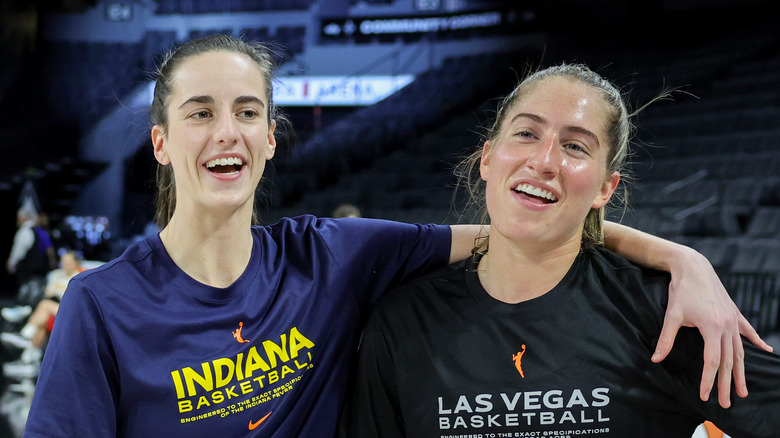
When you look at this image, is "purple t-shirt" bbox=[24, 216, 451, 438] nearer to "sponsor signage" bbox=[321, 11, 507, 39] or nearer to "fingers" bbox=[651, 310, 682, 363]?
"fingers" bbox=[651, 310, 682, 363]

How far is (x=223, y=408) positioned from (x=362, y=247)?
1.72 ft

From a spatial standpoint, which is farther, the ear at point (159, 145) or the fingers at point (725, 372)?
the ear at point (159, 145)

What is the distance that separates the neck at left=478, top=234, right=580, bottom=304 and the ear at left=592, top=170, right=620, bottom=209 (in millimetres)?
112

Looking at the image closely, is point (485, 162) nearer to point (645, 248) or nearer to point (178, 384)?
point (645, 248)

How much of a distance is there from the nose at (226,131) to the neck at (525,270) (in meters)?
0.63

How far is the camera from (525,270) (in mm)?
1627

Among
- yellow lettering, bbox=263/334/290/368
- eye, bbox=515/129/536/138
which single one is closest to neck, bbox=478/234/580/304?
eye, bbox=515/129/536/138

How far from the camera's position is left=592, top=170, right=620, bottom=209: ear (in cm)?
168

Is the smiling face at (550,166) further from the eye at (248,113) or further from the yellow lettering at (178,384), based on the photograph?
the yellow lettering at (178,384)

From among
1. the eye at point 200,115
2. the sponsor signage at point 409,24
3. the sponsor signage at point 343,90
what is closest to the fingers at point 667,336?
the eye at point 200,115

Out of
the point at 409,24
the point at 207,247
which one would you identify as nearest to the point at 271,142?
the point at 207,247

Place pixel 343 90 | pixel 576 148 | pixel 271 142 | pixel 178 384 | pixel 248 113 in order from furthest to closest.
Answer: pixel 343 90 < pixel 271 142 < pixel 248 113 < pixel 576 148 < pixel 178 384

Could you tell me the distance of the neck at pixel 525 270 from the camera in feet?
5.34

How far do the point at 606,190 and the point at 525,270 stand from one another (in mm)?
274
